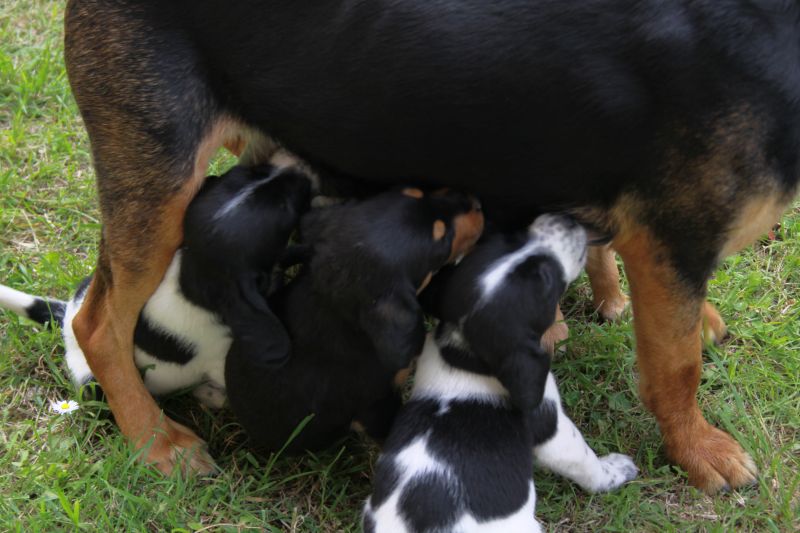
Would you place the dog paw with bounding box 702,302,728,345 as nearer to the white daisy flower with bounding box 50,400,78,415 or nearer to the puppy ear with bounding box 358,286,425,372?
the puppy ear with bounding box 358,286,425,372

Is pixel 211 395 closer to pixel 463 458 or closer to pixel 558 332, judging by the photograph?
pixel 463 458

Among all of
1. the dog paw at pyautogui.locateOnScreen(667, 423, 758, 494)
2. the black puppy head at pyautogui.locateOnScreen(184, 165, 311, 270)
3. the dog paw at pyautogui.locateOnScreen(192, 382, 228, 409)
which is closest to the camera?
the black puppy head at pyautogui.locateOnScreen(184, 165, 311, 270)

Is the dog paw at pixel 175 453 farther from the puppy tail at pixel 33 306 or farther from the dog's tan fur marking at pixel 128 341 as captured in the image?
the puppy tail at pixel 33 306

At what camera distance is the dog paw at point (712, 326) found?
4.22m

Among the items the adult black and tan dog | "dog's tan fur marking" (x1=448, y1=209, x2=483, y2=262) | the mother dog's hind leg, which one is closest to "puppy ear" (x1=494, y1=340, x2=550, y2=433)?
"dog's tan fur marking" (x1=448, y1=209, x2=483, y2=262)

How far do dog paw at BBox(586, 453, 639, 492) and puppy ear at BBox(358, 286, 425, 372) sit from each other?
98 centimetres

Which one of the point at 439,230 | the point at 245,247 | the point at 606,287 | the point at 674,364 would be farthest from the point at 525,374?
the point at 606,287

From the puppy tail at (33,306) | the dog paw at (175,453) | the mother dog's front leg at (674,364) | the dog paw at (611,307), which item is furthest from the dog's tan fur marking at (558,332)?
the puppy tail at (33,306)

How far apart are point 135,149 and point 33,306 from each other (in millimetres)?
1123

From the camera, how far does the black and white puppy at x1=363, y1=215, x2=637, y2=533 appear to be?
121 inches

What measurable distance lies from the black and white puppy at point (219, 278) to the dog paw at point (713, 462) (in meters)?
1.58

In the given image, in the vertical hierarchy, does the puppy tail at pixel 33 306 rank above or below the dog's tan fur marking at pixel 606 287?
below

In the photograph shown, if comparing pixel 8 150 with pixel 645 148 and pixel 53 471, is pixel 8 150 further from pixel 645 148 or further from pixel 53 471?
pixel 645 148

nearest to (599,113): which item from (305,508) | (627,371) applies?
(627,371)
